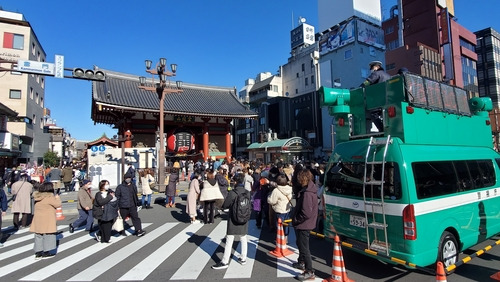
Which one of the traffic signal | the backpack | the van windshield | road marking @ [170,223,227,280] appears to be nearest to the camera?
the van windshield

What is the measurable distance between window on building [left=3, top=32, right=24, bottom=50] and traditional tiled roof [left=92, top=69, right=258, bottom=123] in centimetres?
1226

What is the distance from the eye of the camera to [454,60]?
42.1m

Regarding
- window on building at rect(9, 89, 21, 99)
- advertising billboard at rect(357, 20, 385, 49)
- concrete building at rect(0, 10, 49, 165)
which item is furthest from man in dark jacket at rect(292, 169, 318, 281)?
advertising billboard at rect(357, 20, 385, 49)

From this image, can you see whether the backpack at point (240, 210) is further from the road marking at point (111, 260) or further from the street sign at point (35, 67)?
the street sign at point (35, 67)

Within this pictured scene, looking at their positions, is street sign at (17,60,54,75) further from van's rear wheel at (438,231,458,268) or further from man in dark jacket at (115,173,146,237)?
van's rear wheel at (438,231,458,268)

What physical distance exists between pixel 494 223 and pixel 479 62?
64.7 m

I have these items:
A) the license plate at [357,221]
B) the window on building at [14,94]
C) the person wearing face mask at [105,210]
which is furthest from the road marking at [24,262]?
the window on building at [14,94]

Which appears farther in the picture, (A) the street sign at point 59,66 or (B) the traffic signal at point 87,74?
(B) the traffic signal at point 87,74

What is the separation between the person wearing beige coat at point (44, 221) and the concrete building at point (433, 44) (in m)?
44.4

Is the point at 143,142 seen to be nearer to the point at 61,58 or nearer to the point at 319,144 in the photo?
the point at 61,58

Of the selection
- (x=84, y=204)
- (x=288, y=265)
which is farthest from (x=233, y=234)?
(x=84, y=204)

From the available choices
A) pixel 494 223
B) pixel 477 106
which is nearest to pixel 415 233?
pixel 494 223

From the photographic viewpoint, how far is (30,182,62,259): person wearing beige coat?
5.66 meters

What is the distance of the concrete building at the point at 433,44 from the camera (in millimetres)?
39688
